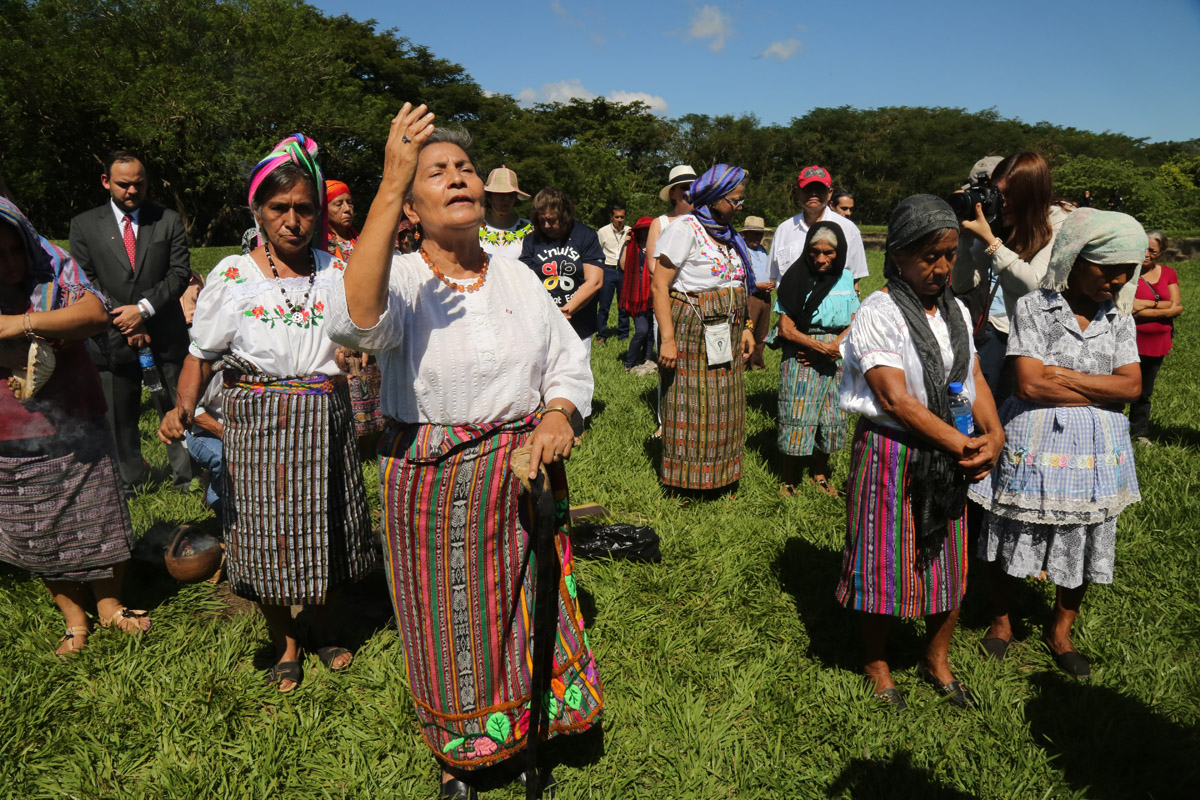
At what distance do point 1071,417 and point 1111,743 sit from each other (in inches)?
50.5

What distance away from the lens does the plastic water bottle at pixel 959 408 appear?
276 cm

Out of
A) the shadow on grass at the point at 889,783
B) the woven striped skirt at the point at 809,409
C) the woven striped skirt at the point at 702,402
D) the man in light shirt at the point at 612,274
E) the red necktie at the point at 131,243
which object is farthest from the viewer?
the man in light shirt at the point at 612,274

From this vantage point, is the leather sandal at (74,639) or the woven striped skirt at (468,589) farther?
the leather sandal at (74,639)

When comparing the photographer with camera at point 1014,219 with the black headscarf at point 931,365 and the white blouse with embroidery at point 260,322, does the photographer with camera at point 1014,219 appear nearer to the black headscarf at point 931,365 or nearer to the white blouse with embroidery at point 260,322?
Result: the black headscarf at point 931,365

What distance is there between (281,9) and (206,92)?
34.8 ft

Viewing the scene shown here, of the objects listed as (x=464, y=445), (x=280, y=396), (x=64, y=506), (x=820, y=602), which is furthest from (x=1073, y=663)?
(x=64, y=506)

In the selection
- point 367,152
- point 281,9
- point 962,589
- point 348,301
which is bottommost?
point 962,589

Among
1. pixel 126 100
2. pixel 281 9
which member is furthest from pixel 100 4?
pixel 281 9

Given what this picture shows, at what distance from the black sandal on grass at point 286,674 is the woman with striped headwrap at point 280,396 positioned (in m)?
0.44

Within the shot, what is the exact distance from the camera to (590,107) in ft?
177

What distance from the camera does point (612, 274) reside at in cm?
1124

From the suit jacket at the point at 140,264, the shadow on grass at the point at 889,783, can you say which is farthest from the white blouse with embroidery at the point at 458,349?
the suit jacket at the point at 140,264

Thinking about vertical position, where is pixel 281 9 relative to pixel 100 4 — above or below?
above

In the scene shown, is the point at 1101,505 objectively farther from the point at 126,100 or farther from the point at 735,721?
the point at 126,100
